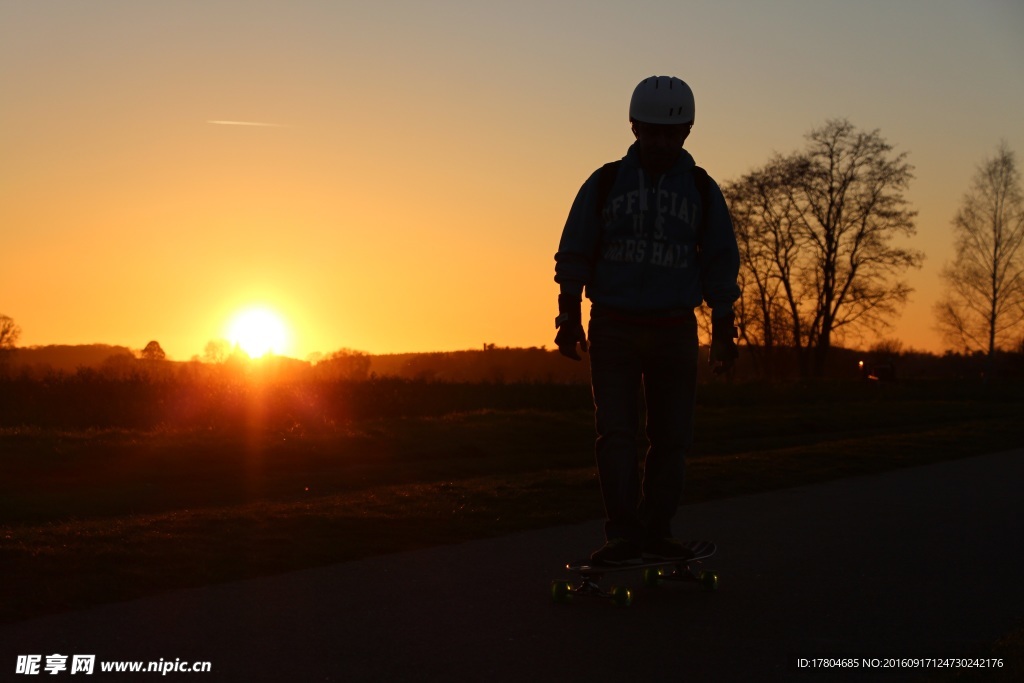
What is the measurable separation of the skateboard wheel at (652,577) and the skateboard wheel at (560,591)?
0.63 meters

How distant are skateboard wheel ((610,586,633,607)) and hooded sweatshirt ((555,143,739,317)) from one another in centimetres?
131

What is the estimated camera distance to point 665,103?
19.4ft

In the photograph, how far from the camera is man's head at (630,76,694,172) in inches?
233

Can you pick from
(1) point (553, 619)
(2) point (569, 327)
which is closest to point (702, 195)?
(2) point (569, 327)

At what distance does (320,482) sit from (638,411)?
434 inches

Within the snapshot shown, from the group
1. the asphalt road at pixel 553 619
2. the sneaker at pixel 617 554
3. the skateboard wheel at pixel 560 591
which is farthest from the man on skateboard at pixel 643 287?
the asphalt road at pixel 553 619

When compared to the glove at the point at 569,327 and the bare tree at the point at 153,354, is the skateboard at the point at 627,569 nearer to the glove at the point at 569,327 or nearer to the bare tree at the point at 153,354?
the glove at the point at 569,327

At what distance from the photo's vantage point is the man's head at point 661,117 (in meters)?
5.93

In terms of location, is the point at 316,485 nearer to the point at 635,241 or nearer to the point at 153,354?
the point at 635,241

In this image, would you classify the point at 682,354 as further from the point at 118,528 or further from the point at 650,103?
the point at 118,528

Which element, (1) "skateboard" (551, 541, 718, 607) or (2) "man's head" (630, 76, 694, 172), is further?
(2) "man's head" (630, 76, 694, 172)

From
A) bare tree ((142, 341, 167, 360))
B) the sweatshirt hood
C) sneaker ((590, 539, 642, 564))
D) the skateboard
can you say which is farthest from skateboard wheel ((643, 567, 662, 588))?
bare tree ((142, 341, 167, 360))

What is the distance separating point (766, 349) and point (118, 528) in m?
58.0

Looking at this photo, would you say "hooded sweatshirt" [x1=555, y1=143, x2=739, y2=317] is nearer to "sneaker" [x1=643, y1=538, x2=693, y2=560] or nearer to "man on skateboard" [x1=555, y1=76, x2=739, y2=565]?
"man on skateboard" [x1=555, y1=76, x2=739, y2=565]
